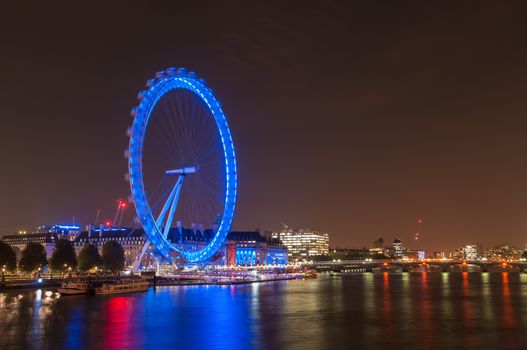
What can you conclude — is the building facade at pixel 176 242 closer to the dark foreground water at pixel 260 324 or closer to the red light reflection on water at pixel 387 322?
the dark foreground water at pixel 260 324

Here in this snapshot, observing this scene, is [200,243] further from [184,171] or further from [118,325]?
[118,325]

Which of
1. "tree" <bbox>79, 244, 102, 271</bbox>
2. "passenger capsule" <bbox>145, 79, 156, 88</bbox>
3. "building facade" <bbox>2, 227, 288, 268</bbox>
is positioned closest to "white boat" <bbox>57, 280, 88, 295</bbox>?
"passenger capsule" <bbox>145, 79, 156, 88</bbox>

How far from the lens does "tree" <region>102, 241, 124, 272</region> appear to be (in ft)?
287

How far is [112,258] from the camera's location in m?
87.6

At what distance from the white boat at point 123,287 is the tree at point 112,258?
83.3ft

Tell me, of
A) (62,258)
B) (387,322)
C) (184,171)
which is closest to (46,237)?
(62,258)

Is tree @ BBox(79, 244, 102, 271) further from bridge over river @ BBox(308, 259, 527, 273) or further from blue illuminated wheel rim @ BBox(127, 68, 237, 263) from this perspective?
bridge over river @ BBox(308, 259, 527, 273)

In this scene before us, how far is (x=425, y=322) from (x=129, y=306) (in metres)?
21.0

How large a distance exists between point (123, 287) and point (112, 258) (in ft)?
91.6

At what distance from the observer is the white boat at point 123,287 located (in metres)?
58.3

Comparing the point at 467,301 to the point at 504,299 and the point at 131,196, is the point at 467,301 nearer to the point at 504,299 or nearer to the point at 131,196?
the point at 504,299

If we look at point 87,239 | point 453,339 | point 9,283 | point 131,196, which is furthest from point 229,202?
point 87,239

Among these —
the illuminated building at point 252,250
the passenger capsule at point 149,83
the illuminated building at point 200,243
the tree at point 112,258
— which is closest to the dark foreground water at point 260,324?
the passenger capsule at point 149,83

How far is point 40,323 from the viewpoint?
33500 millimetres
